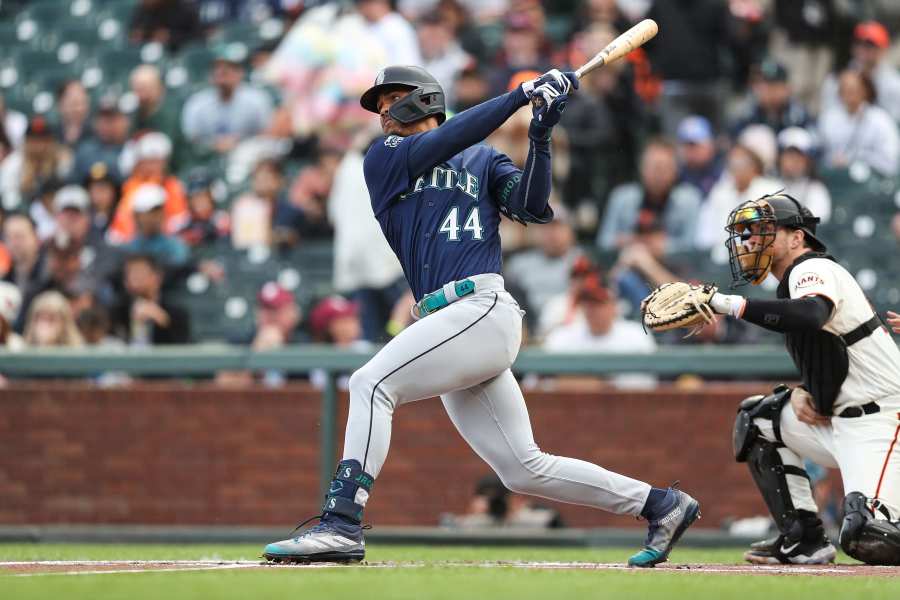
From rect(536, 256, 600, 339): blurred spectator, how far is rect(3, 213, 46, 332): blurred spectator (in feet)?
13.5

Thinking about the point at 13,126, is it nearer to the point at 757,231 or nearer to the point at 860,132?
the point at 860,132

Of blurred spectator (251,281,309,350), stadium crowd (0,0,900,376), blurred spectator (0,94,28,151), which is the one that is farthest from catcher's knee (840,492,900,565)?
blurred spectator (0,94,28,151)

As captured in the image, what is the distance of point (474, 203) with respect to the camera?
5.85 m

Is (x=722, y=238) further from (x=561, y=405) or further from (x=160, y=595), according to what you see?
(x=160, y=595)

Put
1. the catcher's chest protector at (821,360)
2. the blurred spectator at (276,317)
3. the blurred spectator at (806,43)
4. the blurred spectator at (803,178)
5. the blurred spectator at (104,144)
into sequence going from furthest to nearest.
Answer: the blurred spectator at (104,144) → the blurred spectator at (806,43) → the blurred spectator at (803,178) → the blurred spectator at (276,317) → the catcher's chest protector at (821,360)

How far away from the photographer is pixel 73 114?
14.6m

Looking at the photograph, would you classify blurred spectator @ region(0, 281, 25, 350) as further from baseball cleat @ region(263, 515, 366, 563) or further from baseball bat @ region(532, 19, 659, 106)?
baseball bat @ region(532, 19, 659, 106)

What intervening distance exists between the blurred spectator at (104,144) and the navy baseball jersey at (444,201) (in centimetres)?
839

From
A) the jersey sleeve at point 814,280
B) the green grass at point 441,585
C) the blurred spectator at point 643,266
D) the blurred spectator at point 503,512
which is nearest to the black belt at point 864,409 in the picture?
the jersey sleeve at point 814,280

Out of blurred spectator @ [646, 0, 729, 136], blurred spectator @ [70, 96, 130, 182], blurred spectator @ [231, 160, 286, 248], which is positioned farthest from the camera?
blurred spectator @ [70, 96, 130, 182]

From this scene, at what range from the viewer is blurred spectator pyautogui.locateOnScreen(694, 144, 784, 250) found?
429 inches

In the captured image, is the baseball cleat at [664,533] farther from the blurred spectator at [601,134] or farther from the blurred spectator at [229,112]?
the blurred spectator at [229,112]

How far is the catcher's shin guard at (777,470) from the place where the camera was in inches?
255

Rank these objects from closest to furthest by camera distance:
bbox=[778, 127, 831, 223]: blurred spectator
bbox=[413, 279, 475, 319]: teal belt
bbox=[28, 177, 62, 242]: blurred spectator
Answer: bbox=[413, 279, 475, 319]: teal belt → bbox=[778, 127, 831, 223]: blurred spectator → bbox=[28, 177, 62, 242]: blurred spectator
